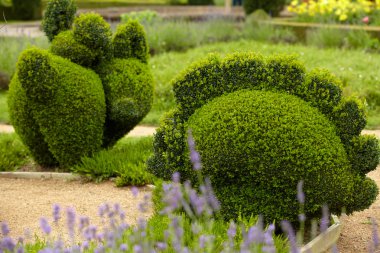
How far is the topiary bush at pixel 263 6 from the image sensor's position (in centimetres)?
2384

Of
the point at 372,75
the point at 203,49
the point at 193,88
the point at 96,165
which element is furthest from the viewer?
the point at 203,49

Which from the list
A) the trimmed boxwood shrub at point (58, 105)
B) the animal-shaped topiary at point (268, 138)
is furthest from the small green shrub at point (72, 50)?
the animal-shaped topiary at point (268, 138)

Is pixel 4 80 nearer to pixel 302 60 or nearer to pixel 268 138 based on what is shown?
pixel 302 60

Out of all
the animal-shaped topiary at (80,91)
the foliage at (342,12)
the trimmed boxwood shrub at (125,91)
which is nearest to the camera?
the animal-shaped topiary at (80,91)

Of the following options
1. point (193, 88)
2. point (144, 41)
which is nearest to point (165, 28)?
point (144, 41)

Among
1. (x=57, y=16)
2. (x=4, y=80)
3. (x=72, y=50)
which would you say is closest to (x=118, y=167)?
(x=72, y=50)

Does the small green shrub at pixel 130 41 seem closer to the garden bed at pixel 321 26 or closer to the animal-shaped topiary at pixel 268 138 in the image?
the animal-shaped topiary at pixel 268 138

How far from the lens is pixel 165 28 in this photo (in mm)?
17281

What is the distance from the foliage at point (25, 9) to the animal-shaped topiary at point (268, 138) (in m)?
22.2

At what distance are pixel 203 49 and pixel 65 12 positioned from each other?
8.31 metres

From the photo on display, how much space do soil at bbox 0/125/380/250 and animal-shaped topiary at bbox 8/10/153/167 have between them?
477 mm

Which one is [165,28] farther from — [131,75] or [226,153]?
[226,153]

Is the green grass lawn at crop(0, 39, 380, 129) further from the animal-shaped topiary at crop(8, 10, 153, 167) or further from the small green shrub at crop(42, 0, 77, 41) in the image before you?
the small green shrub at crop(42, 0, 77, 41)

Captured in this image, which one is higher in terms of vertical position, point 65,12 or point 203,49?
point 65,12
